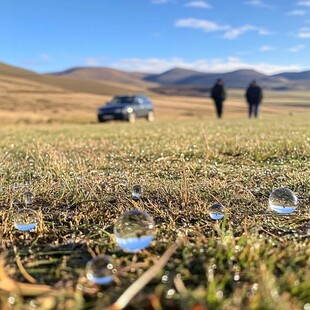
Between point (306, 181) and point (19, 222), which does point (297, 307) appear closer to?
point (19, 222)

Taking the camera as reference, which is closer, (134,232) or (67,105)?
(134,232)

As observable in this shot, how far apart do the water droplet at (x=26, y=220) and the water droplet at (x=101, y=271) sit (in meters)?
0.83

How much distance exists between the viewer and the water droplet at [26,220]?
220 centimetres

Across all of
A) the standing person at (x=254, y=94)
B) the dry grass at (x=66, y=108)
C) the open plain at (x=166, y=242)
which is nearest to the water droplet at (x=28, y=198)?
the open plain at (x=166, y=242)

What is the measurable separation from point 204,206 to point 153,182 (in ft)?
2.89

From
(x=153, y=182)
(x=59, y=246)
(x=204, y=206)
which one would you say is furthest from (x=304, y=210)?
(x=59, y=246)

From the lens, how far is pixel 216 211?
2414 mm

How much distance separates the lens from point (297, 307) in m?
1.32

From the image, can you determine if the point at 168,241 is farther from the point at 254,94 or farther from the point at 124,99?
the point at 124,99

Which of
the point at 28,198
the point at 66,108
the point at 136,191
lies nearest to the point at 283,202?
the point at 136,191

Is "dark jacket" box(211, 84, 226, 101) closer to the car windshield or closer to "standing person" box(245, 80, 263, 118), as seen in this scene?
"standing person" box(245, 80, 263, 118)

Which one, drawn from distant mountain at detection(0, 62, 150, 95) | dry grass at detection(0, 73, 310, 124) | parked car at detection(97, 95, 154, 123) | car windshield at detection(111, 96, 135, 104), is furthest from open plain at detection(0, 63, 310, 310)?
distant mountain at detection(0, 62, 150, 95)

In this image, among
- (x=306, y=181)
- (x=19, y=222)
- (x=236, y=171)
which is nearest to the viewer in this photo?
(x=19, y=222)

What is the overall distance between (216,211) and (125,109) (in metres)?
22.3
